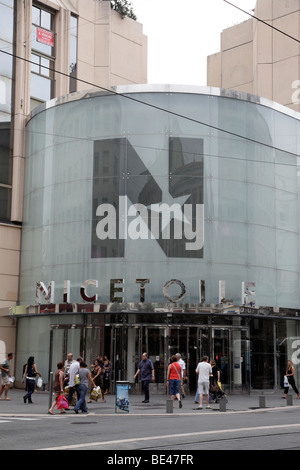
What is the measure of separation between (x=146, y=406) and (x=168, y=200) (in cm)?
1017

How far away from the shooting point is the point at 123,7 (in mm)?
43594

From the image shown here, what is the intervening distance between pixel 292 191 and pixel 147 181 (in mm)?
7614

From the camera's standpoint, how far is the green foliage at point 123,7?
43250 millimetres

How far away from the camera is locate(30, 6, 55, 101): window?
38469 millimetres

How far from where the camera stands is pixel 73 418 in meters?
19.5

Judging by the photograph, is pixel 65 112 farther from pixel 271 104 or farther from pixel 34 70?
pixel 271 104

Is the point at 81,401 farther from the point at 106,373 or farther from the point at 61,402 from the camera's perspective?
the point at 106,373

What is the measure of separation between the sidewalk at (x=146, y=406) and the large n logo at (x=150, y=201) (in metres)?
6.60

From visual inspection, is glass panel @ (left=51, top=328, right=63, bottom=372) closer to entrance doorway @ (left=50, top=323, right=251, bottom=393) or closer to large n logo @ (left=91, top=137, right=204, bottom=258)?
entrance doorway @ (left=50, top=323, right=251, bottom=393)

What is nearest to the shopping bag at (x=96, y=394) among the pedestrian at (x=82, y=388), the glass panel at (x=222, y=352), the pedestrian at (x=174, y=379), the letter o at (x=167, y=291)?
the pedestrian at (x=174, y=379)

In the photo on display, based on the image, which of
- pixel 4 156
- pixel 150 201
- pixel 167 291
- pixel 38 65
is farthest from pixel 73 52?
pixel 167 291

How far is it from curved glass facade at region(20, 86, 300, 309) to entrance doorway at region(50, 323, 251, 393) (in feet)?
4.64

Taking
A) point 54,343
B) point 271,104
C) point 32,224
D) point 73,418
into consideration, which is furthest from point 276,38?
point 73,418

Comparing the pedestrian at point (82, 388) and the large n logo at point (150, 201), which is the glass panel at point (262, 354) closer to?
the large n logo at point (150, 201)
